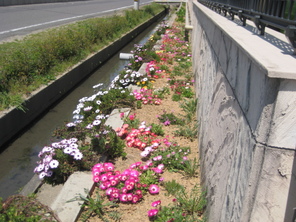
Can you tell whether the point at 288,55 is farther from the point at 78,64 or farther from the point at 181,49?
the point at 181,49

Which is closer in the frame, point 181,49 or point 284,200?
point 284,200

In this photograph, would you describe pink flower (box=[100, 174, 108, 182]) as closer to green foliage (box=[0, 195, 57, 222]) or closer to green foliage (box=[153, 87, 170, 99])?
green foliage (box=[0, 195, 57, 222])

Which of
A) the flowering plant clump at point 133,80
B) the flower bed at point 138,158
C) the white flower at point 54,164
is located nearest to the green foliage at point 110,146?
the flower bed at point 138,158

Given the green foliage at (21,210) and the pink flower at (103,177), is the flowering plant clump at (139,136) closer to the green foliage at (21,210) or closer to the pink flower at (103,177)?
the pink flower at (103,177)

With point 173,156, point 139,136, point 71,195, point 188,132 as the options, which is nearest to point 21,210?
point 71,195

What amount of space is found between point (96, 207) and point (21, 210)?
73 cm

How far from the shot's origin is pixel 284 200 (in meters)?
1.53

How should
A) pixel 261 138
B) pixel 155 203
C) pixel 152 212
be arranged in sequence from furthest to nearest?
pixel 155 203 → pixel 152 212 → pixel 261 138

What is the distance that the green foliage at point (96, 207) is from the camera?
2963 millimetres

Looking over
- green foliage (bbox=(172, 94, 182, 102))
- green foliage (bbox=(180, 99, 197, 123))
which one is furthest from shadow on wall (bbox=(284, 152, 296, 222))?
green foliage (bbox=(172, 94, 182, 102))

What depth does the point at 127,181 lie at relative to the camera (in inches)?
128

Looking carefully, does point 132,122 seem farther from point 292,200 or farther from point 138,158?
point 292,200

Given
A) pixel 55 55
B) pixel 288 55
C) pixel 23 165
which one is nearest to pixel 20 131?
pixel 23 165

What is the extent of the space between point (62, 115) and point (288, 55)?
19.4 feet
